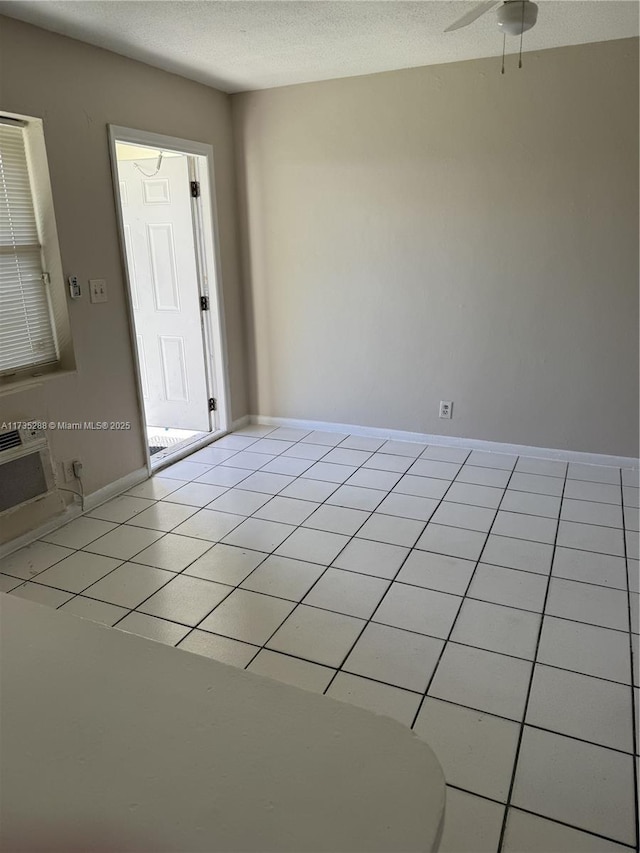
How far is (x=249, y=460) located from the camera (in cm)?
410

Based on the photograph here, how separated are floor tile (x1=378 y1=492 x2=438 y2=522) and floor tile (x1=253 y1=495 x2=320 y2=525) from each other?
389mm

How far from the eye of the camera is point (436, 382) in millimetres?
4188

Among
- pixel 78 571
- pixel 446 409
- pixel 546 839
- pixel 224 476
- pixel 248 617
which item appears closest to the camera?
pixel 546 839

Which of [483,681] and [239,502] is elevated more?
[239,502]

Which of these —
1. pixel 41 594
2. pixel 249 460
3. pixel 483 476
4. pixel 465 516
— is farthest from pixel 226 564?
pixel 483 476

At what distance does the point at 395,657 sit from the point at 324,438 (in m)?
2.49

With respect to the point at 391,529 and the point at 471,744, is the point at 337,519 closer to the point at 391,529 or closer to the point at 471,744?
the point at 391,529

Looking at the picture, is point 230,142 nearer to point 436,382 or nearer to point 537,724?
point 436,382

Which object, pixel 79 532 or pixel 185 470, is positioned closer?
pixel 79 532

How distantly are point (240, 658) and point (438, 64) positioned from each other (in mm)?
3532

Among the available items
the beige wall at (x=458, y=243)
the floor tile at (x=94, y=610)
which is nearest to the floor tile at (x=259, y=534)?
the floor tile at (x=94, y=610)

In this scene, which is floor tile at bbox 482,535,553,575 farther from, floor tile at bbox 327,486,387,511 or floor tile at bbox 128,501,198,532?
floor tile at bbox 128,501,198,532

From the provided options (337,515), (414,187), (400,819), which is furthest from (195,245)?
(400,819)

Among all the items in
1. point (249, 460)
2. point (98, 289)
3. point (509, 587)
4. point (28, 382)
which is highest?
point (98, 289)
